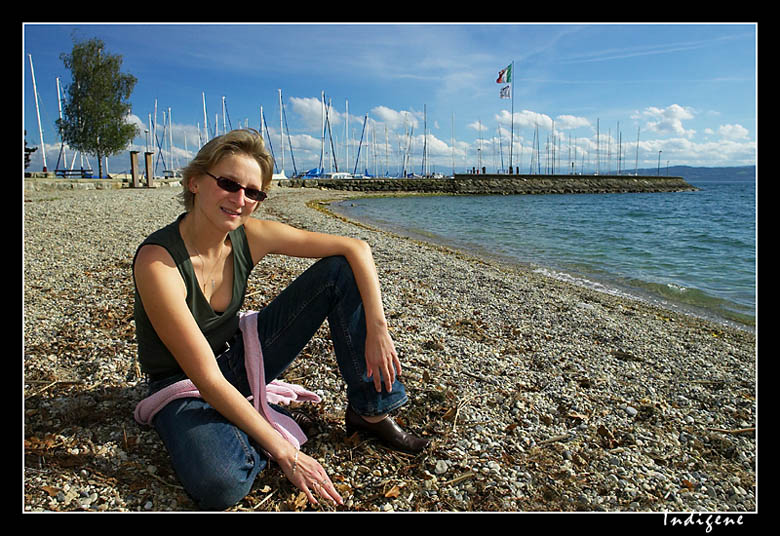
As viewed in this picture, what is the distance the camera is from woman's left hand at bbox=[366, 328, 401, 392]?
2703 mm

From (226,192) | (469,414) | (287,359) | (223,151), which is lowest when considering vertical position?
(469,414)

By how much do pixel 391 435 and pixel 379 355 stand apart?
1.90ft

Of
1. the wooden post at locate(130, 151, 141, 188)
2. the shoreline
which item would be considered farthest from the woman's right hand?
the wooden post at locate(130, 151, 141, 188)

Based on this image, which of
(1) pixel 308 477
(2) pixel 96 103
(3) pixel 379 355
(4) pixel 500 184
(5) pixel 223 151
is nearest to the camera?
(1) pixel 308 477

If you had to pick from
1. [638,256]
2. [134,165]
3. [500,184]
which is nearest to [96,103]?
[134,165]

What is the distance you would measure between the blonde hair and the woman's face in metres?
0.03

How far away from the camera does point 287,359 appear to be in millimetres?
2967

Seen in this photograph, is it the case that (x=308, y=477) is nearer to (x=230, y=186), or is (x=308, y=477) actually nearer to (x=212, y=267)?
(x=212, y=267)

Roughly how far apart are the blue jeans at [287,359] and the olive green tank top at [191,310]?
9 centimetres

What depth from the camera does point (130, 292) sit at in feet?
20.1

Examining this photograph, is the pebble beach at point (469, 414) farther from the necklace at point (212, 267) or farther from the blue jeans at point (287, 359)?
the necklace at point (212, 267)

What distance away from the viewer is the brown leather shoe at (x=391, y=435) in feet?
9.59

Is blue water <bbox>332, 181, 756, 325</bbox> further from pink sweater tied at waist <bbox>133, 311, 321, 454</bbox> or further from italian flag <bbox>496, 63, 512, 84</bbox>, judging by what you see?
italian flag <bbox>496, 63, 512, 84</bbox>

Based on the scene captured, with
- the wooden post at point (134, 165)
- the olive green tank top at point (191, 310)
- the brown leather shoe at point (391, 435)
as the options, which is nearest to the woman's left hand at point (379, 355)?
the brown leather shoe at point (391, 435)
